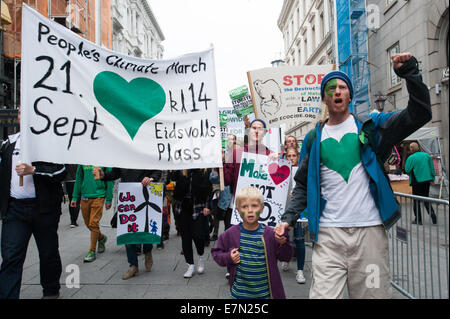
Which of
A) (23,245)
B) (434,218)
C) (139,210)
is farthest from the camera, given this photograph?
(139,210)

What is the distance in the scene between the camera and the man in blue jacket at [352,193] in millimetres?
2297

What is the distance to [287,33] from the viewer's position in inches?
1684

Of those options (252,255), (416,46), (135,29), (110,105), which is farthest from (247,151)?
(135,29)

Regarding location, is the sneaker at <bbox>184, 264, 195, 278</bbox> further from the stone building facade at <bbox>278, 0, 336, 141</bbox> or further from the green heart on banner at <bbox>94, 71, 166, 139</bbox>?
the stone building facade at <bbox>278, 0, 336, 141</bbox>

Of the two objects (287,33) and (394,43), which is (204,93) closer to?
(394,43)

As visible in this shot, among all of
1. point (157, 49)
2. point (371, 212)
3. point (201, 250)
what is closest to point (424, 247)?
point (371, 212)

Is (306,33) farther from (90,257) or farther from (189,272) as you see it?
(189,272)

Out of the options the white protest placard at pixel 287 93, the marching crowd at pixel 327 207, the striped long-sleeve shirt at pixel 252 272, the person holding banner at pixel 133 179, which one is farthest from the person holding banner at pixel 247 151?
the white protest placard at pixel 287 93

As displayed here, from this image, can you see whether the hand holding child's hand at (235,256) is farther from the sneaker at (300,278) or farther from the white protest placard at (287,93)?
the white protest placard at (287,93)

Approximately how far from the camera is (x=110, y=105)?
4039 mm

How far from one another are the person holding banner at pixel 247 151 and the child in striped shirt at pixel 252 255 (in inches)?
61.2

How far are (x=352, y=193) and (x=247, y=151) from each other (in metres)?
2.08

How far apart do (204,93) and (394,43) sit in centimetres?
1465

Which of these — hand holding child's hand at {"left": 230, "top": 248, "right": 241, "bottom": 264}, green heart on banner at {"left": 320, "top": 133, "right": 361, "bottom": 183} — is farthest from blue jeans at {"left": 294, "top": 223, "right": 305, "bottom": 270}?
green heart on banner at {"left": 320, "top": 133, "right": 361, "bottom": 183}
